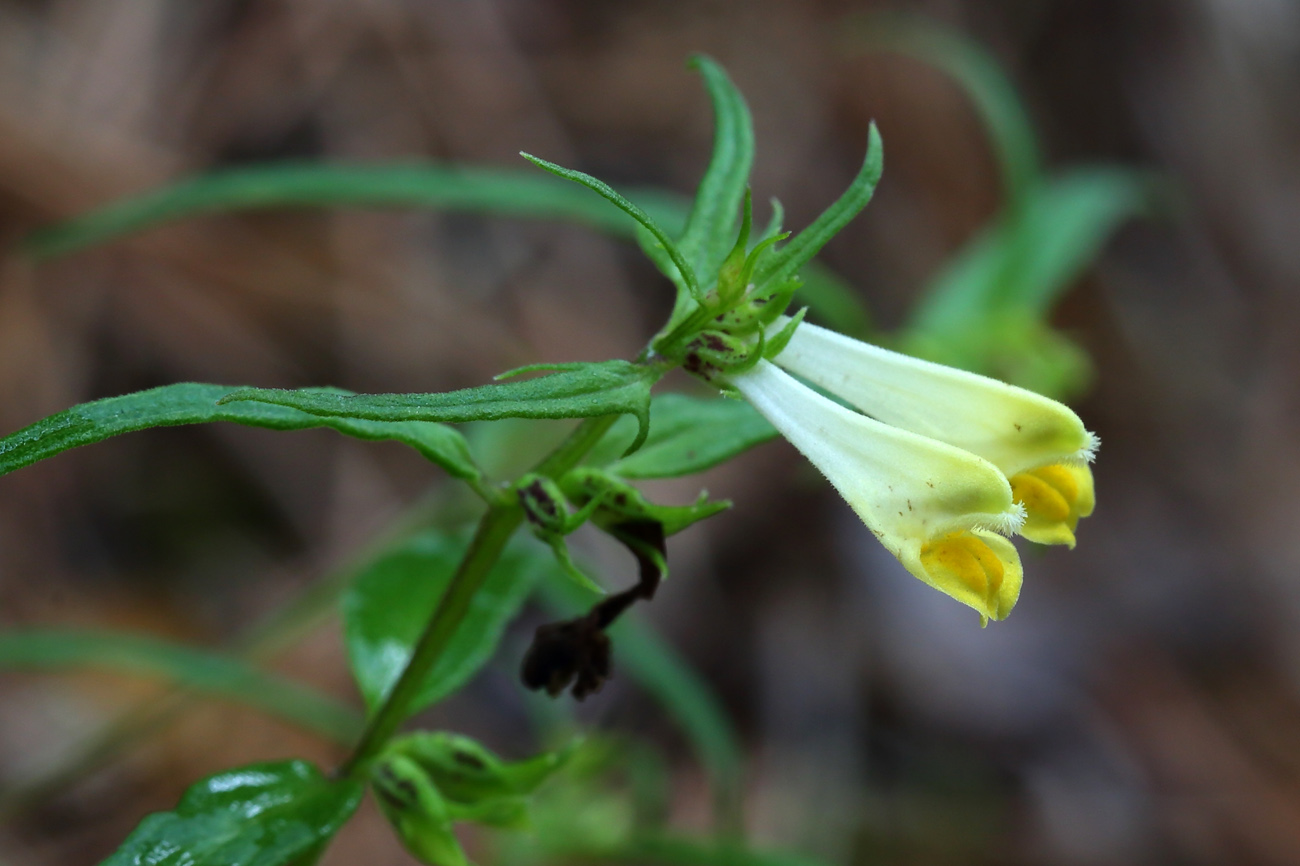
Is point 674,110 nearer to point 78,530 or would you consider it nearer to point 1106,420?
point 1106,420

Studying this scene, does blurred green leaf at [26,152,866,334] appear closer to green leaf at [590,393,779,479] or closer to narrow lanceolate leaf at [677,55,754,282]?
narrow lanceolate leaf at [677,55,754,282]

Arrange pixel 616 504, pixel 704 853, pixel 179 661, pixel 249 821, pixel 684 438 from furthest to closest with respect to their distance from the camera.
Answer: pixel 179 661
pixel 704 853
pixel 684 438
pixel 249 821
pixel 616 504

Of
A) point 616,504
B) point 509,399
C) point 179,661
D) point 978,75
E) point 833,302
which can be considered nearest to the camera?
point 509,399

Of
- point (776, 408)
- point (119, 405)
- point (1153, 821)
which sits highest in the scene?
point (119, 405)

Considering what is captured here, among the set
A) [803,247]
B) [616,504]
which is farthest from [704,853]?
[803,247]

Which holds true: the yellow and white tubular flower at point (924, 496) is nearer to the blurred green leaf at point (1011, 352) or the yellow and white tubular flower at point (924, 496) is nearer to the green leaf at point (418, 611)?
the green leaf at point (418, 611)

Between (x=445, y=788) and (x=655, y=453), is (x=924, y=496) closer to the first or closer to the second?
(x=655, y=453)

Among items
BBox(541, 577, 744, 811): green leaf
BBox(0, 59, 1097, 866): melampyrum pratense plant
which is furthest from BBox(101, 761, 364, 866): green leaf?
BBox(541, 577, 744, 811): green leaf

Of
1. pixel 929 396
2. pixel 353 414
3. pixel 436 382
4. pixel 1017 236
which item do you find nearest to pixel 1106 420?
pixel 1017 236
